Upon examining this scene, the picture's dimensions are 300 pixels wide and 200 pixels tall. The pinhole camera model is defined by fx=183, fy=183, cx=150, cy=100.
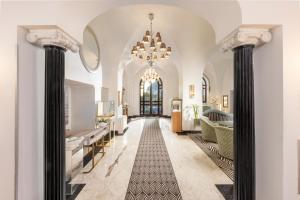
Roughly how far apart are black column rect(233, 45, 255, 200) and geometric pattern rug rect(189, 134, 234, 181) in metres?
1.86

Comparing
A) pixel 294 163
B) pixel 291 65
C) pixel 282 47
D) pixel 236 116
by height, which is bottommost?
pixel 294 163

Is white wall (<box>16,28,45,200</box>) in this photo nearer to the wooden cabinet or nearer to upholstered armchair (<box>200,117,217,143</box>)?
upholstered armchair (<box>200,117,217,143</box>)

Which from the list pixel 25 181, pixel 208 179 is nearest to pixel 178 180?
pixel 208 179

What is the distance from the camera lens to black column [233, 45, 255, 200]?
2188 millimetres

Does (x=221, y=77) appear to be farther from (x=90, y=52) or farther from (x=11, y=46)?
(x=11, y=46)

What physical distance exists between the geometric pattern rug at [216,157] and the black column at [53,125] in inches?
133

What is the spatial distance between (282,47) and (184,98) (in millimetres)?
7101

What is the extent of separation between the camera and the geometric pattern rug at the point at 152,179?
10.6 ft

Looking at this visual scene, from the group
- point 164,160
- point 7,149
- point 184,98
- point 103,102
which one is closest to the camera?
point 7,149

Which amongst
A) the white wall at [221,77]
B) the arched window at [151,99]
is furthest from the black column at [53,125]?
the arched window at [151,99]

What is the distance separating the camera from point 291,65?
200cm

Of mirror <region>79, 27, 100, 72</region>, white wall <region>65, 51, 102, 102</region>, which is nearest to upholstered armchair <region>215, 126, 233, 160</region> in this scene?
white wall <region>65, 51, 102, 102</region>

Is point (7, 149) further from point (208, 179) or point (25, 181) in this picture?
point (208, 179)

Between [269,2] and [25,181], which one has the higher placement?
[269,2]
